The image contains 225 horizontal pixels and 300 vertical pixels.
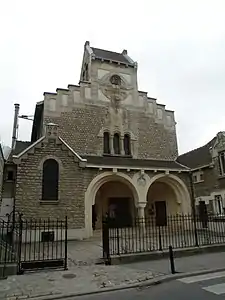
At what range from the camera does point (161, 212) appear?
2364cm

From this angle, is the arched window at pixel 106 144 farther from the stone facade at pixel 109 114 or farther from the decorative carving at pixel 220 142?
the decorative carving at pixel 220 142

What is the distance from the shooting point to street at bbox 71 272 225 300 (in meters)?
5.86

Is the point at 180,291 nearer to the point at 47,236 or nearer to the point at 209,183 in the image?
the point at 47,236

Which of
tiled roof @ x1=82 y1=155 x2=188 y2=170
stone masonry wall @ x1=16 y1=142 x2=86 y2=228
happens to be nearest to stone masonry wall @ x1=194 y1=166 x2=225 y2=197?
tiled roof @ x1=82 y1=155 x2=188 y2=170

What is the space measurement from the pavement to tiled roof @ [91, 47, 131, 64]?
68.3ft

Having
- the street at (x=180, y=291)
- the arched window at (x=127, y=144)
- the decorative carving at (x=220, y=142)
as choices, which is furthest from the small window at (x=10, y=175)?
the decorative carving at (x=220, y=142)

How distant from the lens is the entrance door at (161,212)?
23312 millimetres

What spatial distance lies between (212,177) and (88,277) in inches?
627

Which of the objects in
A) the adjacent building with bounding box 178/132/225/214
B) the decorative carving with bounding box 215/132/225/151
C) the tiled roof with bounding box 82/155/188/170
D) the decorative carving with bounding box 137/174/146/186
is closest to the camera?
the decorative carving with bounding box 137/174/146/186

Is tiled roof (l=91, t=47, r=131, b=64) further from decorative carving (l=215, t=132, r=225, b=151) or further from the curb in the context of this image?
the curb

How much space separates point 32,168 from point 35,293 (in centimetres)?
1147

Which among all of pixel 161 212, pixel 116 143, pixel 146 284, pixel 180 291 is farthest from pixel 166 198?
pixel 180 291

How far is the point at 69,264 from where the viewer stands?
964 cm

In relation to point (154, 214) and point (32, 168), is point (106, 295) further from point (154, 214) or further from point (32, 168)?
point (154, 214)
